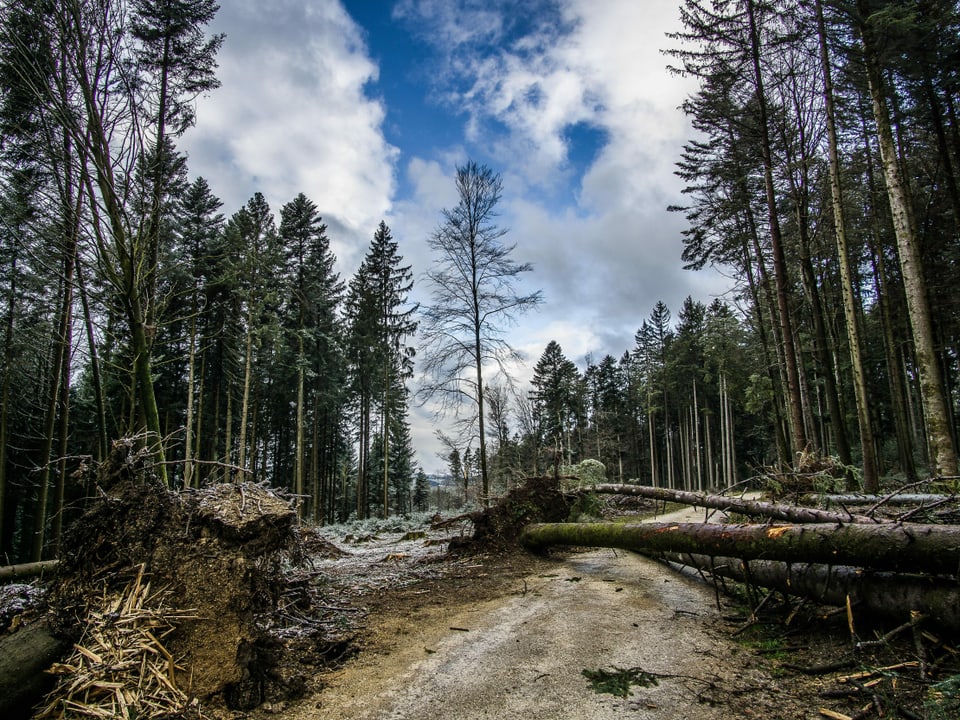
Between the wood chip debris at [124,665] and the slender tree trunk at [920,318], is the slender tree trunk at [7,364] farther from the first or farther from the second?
the slender tree trunk at [920,318]

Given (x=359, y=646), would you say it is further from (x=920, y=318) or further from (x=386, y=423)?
(x=386, y=423)

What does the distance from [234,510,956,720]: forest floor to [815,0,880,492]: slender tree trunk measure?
7.39 m

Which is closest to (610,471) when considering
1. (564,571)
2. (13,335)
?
(564,571)

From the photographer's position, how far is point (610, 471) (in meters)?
45.6

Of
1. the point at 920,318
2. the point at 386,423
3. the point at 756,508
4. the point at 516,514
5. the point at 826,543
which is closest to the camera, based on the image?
the point at 826,543

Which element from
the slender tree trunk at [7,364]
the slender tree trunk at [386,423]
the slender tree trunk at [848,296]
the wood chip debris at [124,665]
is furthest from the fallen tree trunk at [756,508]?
the slender tree trunk at [386,423]

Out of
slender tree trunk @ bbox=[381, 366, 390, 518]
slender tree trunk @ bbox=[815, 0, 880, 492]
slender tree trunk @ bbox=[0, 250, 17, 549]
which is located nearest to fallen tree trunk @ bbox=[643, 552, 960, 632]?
slender tree trunk @ bbox=[815, 0, 880, 492]

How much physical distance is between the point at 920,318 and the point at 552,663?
9358mm

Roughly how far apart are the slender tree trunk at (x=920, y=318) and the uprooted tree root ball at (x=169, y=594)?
10.2 m

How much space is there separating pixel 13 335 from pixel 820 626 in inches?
752

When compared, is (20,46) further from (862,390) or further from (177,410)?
(177,410)

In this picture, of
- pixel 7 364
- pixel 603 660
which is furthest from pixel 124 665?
pixel 7 364

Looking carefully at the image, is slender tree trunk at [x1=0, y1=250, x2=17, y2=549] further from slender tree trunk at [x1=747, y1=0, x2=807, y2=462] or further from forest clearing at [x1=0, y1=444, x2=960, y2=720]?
slender tree trunk at [x1=747, y1=0, x2=807, y2=462]

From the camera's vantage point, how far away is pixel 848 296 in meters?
10.7
